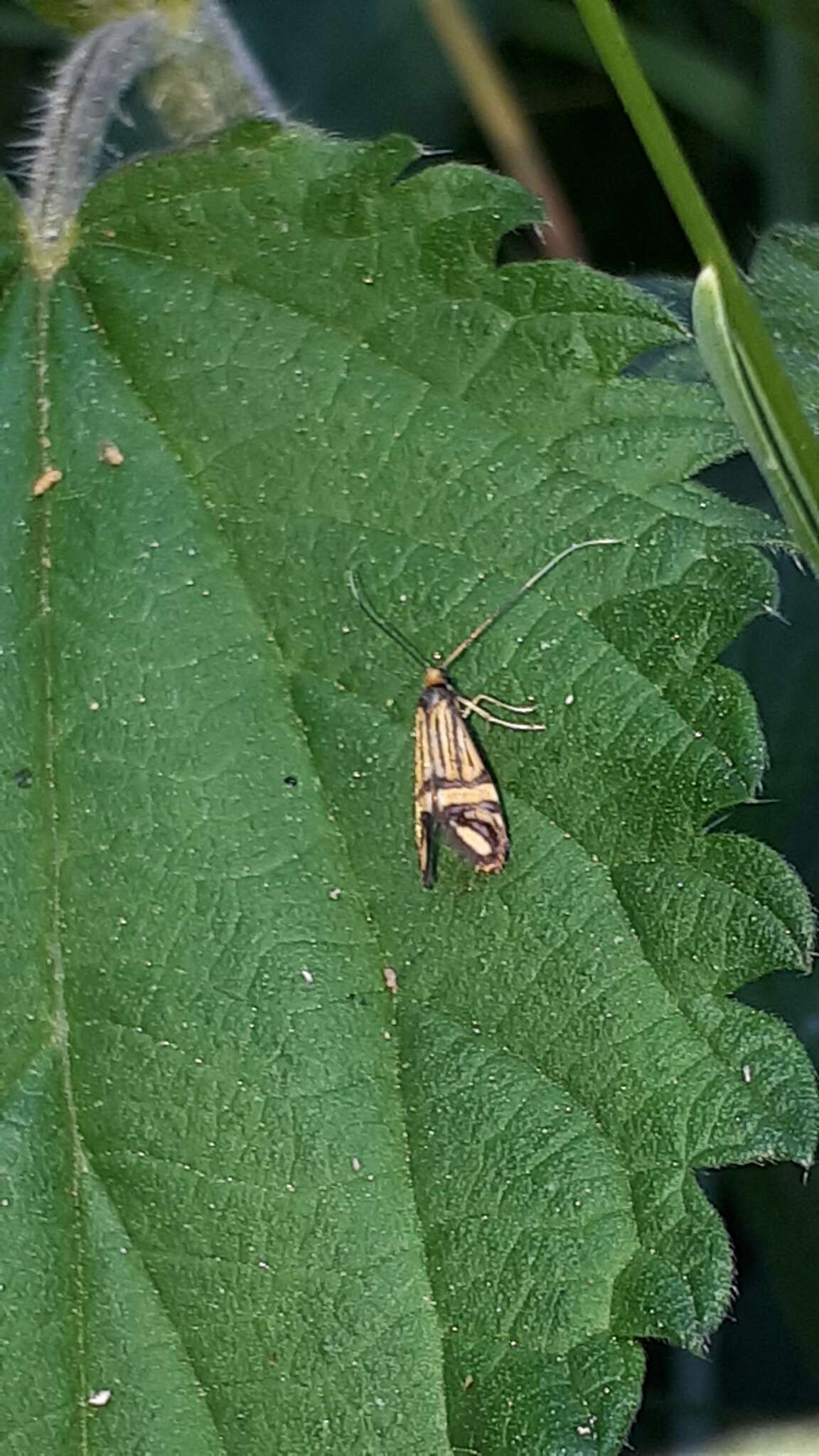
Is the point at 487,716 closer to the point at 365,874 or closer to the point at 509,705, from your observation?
the point at 509,705

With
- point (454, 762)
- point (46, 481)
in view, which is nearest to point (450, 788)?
point (454, 762)

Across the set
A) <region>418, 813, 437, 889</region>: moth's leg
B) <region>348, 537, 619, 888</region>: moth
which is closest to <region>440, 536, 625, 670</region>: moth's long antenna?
<region>348, 537, 619, 888</region>: moth

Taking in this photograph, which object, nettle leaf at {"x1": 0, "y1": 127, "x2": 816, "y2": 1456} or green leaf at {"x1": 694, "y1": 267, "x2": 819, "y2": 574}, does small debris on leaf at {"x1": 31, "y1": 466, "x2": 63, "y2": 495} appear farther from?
green leaf at {"x1": 694, "y1": 267, "x2": 819, "y2": 574}

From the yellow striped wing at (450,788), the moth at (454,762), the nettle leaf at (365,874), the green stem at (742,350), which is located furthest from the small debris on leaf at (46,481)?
the green stem at (742,350)

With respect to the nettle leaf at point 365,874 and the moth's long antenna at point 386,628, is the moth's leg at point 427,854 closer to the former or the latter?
the nettle leaf at point 365,874

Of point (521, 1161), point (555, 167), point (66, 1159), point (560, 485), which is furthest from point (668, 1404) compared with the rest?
point (555, 167)

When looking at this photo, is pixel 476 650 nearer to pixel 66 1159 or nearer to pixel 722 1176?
pixel 66 1159
